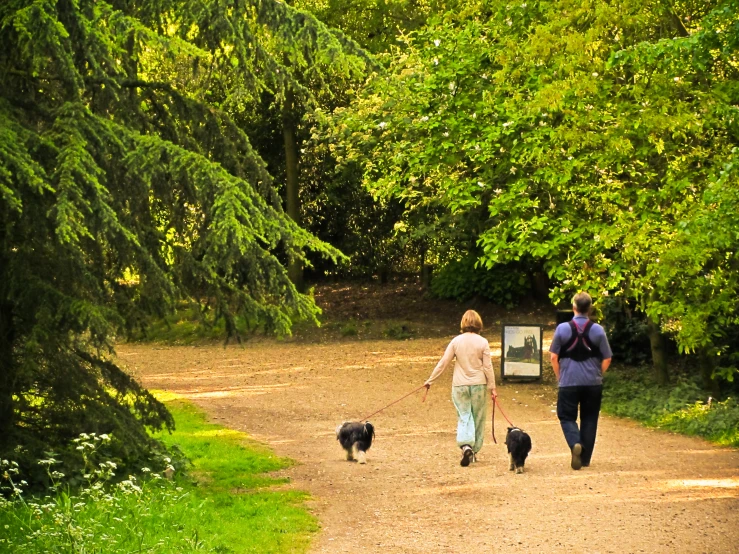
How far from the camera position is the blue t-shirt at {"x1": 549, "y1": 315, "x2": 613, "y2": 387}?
11062 mm

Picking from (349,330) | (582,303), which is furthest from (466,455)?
(349,330)

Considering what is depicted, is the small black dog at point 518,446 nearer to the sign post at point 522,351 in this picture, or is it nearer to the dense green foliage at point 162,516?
the dense green foliage at point 162,516

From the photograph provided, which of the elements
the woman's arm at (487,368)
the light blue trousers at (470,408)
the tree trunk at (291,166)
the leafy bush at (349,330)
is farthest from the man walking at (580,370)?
the tree trunk at (291,166)

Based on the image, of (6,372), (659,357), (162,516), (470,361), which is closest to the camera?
(162,516)

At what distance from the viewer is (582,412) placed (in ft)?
36.4

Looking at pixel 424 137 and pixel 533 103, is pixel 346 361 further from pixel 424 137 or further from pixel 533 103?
pixel 533 103

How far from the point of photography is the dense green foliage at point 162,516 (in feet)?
23.7

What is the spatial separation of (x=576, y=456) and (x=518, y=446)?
657 millimetres

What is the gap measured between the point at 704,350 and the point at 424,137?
620 centimetres

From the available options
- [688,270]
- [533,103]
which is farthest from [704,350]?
[533,103]

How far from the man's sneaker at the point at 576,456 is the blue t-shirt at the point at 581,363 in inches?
25.3

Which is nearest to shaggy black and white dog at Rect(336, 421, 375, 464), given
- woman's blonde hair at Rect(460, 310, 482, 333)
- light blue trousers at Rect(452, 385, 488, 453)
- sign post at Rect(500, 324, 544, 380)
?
light blue trousers at Rect(452, 385, 488, 453)

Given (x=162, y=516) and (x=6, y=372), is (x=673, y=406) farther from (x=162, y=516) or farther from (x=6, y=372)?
(x=6, y=372)

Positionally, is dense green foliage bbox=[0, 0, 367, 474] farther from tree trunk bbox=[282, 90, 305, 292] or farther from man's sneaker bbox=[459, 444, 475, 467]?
tree trunk bbox=[282, 90, 305, 292]
